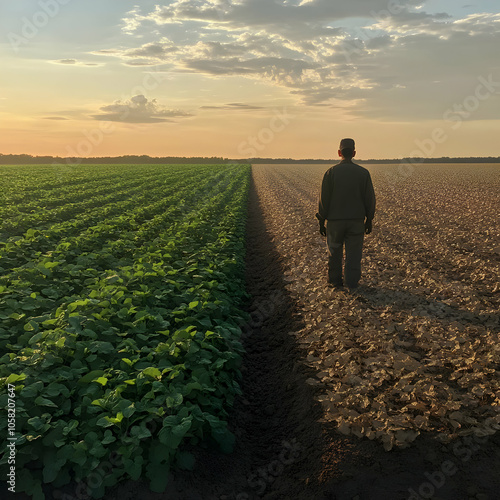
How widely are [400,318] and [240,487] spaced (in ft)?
13.5

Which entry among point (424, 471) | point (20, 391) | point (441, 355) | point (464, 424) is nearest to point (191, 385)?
point (20, 391)

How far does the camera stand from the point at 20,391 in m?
4.72

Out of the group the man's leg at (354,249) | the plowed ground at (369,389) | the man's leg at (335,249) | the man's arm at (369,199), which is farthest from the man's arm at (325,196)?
the plowed ground at (369,389)

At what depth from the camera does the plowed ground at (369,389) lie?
167 inches

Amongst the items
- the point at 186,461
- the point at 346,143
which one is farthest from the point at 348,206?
the point at 186,461

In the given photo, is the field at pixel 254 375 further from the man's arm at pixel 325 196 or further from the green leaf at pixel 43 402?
the man's arm at pixel 325 196

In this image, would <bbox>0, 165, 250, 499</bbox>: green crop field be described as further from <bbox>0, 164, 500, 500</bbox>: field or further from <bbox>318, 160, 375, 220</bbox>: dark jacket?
<bbox>318, 160, 375, 220</bbox>: dark jacket

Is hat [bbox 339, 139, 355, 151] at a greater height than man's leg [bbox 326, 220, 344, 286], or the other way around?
hat [bbox 339, 139, 355, 151]

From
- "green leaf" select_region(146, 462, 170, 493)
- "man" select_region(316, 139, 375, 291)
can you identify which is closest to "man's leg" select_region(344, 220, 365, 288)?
"man" select_region(316, 139, 375, 291)

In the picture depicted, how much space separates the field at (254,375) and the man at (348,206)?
76 centimetres

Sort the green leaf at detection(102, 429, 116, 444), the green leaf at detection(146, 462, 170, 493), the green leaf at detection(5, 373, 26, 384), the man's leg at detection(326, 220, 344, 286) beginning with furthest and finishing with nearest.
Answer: the man's leg at detection(326, 220, 344, 286) → the green leaf at detection(5, 373, 26, 384) → the green leaf at detection(102, 429, 116, 444) → the green leaf at detection(146, 462, 170, 493)

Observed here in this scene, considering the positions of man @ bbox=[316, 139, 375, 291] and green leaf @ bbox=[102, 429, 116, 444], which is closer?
green leaf @ bbox=[102, 429, 116, 444]

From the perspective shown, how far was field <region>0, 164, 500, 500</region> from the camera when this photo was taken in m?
4.22

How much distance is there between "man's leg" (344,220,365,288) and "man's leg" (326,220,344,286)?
0.15m
